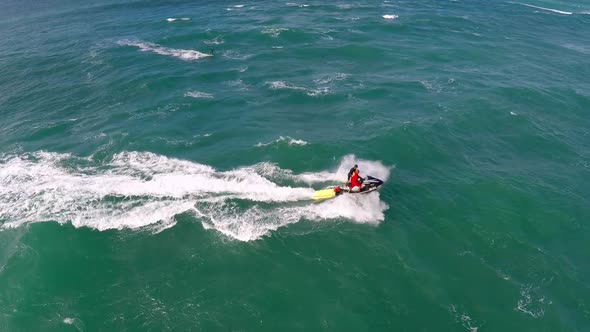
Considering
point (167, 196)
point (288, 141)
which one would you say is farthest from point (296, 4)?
point (167, 196)

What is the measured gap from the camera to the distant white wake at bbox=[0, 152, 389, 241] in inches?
1873

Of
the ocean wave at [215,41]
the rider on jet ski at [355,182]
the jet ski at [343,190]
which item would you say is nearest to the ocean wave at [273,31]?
the ocean wave at [215,41]

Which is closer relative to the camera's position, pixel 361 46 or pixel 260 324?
pixel 260 324

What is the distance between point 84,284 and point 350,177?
32346 millimetres

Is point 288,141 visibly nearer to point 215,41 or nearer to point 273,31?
point 215,41

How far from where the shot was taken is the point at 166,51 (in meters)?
98.7

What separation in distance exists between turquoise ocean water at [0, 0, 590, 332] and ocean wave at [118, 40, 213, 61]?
1164 mm

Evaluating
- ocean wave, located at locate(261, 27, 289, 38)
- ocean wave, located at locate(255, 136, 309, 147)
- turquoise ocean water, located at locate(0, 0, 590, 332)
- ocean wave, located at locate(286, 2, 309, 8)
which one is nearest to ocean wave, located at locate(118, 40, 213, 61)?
turquoise ocean water, located at locate(0, 0, 590, 332)

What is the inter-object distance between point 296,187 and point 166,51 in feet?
215

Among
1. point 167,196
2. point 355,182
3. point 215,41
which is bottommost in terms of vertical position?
point 167,196

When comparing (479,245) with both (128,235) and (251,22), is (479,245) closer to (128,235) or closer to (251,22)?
(128,235)

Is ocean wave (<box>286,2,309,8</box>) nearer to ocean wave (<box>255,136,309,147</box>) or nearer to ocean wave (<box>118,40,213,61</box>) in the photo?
ocean wave (<box>118,40,213,61</box>)

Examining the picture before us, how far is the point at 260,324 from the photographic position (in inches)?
1452

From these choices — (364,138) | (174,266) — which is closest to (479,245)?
(364,138)
